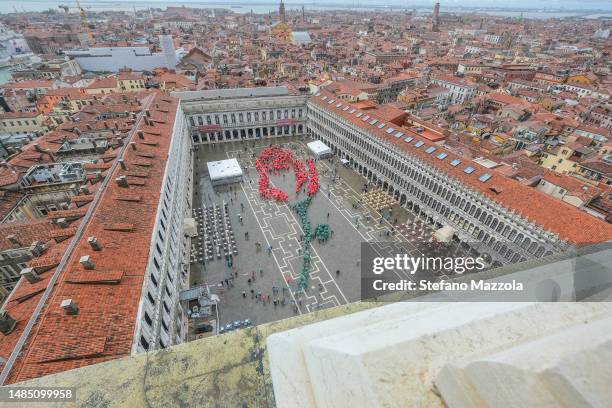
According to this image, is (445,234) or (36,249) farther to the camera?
(445,234)

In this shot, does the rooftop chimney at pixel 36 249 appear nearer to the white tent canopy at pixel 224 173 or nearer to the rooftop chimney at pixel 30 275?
the rooftop chimney at pixel 30 275

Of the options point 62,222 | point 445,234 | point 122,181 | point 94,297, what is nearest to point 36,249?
point 62,222

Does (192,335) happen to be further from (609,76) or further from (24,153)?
(609,76)

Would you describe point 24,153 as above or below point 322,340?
below

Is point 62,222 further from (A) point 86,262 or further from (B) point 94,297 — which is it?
(B) point 94,297

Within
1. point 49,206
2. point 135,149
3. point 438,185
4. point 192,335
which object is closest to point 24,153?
point 49,206

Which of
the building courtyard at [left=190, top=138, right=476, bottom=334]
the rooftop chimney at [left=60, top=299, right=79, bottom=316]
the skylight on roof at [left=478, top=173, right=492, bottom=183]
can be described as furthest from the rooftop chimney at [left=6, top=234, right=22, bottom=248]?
the skylight on roof at [left=478, top=173, right=492, bottom=183]
